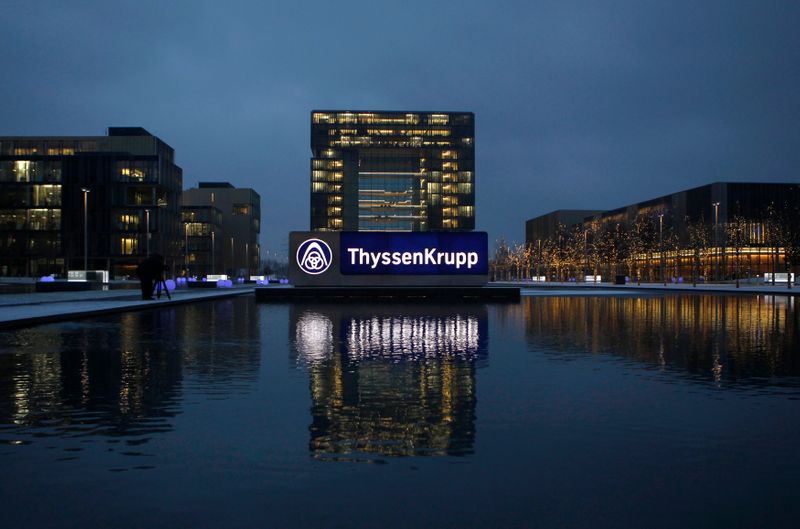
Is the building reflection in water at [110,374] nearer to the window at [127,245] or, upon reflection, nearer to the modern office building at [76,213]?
the window at [127,245]

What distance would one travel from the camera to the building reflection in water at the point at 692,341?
41.2 ft

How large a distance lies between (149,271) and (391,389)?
30673 millimetres

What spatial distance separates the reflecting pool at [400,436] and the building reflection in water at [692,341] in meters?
0.14

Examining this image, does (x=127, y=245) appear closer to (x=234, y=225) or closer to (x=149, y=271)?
(x=234, y=225)

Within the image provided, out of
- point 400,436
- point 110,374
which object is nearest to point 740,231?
point 110,374

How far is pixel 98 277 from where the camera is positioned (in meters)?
61.8

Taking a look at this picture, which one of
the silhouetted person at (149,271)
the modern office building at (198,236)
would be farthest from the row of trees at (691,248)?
the silhouetted person at (149,271)

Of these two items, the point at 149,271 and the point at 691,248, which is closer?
the point at 149,271

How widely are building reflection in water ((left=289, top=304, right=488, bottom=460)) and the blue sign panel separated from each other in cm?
2526

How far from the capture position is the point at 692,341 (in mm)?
17328

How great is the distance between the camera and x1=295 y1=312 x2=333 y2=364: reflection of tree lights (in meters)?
14.7

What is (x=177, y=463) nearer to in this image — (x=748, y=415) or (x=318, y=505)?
(x=318, y=505)

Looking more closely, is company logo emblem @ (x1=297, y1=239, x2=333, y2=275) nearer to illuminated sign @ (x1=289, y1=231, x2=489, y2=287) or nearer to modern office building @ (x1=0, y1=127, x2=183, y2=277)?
illuminated sign @ (x1=289, y1=231, x2=489, y2=287)

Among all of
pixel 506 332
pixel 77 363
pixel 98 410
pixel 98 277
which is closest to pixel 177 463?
pixel 98 410
